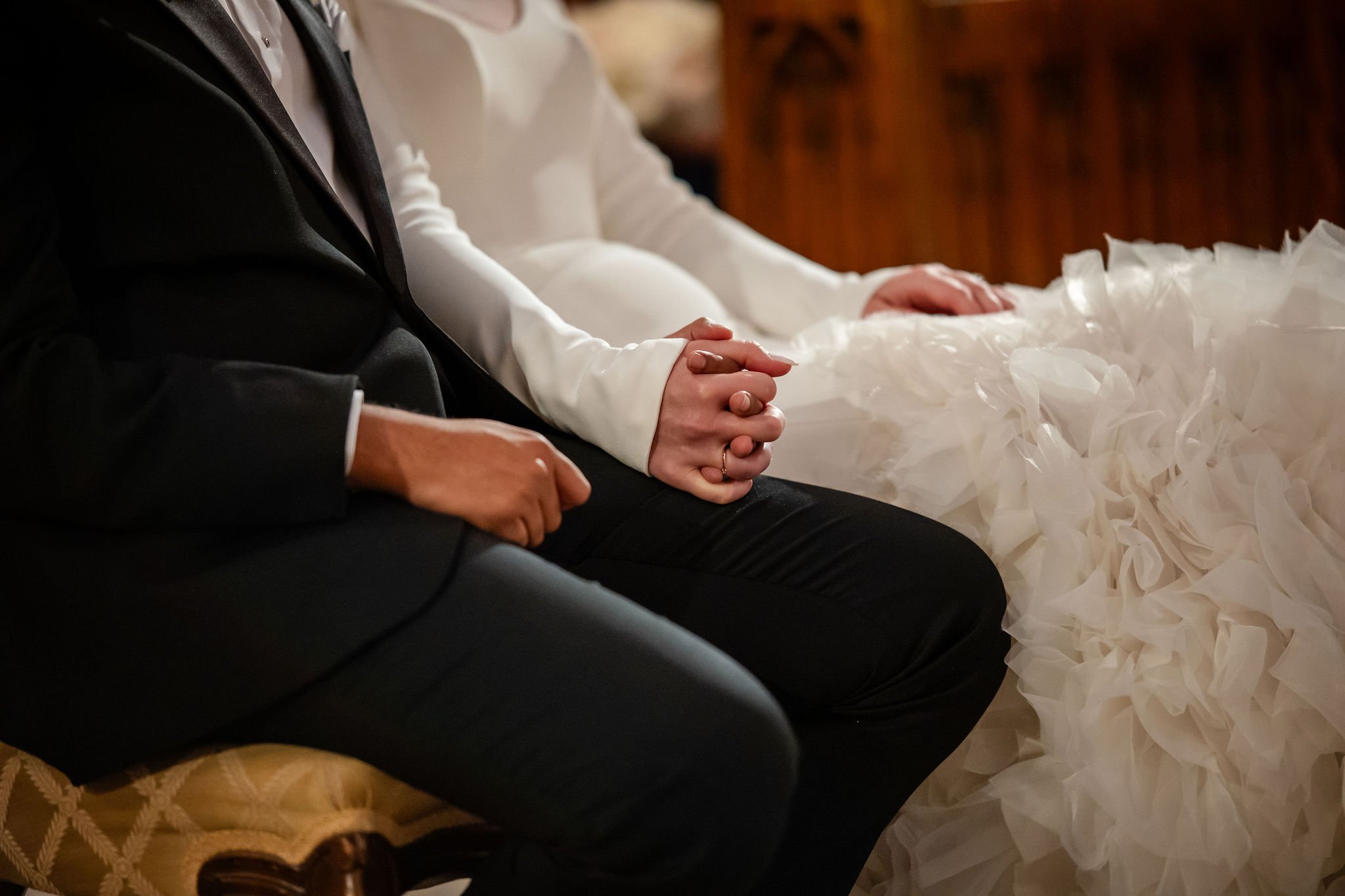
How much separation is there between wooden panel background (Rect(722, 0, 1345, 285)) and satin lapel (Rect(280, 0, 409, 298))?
1.78 meters

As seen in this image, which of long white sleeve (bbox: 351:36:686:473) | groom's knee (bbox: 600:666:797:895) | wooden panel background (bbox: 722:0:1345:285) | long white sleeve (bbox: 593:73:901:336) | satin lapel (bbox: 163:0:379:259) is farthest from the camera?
wooden panel background (bbox: 722:0:1345:285)

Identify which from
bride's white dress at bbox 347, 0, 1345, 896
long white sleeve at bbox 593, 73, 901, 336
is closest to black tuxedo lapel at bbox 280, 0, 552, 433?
bride's white dress at bbox 347, 0, 1345, 896

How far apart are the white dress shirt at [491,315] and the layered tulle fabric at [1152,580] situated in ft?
0.80

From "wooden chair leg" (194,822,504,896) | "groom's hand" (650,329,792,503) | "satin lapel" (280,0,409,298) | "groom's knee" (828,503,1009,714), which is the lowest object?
"wooden chair leg" (194,822,504,896)

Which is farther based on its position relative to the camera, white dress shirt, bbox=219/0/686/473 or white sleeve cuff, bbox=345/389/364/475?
white dress shirt, bbox=219/0/686/473

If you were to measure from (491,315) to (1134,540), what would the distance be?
551mm

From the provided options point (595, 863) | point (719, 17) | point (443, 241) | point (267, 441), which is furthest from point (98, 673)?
point (719, 17)

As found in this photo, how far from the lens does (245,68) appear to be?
73cm

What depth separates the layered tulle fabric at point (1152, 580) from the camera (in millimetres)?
758

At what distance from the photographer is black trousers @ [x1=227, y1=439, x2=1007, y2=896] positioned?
596 millimetres

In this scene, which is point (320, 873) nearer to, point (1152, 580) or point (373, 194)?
point (373, 194)

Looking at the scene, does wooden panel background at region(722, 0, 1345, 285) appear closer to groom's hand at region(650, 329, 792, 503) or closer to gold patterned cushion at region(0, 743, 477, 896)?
groom's hand at region(650, 329, 792, 503)

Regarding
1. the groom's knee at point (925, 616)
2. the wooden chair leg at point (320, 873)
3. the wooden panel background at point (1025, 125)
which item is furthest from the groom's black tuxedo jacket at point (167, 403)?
the wooden panel background at point (1025, 125)

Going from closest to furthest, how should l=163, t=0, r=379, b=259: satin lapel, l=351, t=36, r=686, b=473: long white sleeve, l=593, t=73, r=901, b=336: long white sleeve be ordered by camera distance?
l=163, t=0, r=379, b=259: satin lapel, l=351, t=36, r=686, b=473: long white sleeve, l=593, t=73, r=901, b=336: long white sleeve
